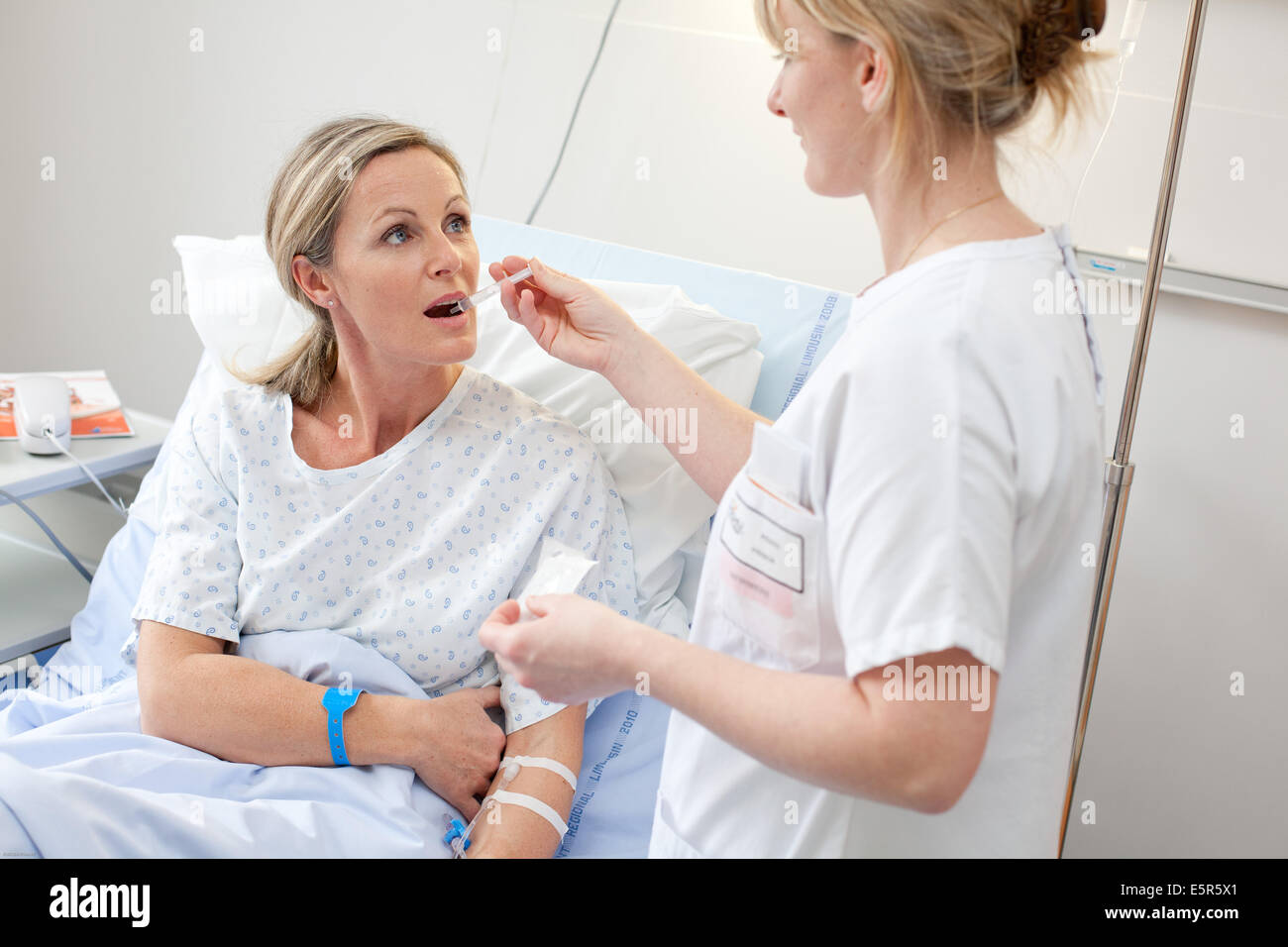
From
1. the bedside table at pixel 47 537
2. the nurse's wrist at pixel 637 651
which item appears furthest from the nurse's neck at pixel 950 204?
the bedside table at pixel 47 537

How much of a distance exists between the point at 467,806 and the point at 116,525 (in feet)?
4.40

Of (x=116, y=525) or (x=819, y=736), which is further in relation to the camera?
(x=116, y=525)

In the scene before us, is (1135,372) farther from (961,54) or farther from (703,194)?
(703,194)

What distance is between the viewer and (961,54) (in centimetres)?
68

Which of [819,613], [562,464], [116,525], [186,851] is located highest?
[819,613]

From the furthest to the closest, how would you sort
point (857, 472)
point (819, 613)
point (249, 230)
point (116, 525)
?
1. point (249, 230)
2. point (116, 525)
3. point (819, 613)
4. point (857, 472)

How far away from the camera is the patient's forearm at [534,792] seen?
1.16 meters

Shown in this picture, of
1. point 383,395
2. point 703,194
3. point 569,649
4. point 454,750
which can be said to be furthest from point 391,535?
point 703,194

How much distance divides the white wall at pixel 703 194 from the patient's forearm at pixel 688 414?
0.40m

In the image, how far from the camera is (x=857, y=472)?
0.64 metres

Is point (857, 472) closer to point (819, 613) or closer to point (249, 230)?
point (819, 613)

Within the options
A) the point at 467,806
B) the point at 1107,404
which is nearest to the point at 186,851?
the point at 467,806

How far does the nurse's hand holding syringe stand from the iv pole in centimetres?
40

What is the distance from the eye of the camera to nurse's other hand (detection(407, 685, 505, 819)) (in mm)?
1237
